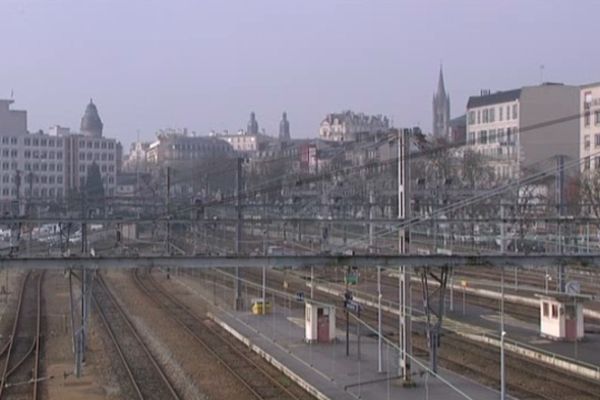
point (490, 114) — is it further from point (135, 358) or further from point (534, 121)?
point (135, 358)

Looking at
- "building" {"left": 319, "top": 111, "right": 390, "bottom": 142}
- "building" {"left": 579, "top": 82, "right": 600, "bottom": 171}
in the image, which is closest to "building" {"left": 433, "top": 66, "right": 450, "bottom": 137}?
"building" {"left": 319, "top": 111, "right": 390, "bottom": 142}

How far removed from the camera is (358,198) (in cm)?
3384

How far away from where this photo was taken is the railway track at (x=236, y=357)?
15.4m

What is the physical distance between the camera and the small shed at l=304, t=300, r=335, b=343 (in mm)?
19494

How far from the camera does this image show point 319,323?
64.5 feet

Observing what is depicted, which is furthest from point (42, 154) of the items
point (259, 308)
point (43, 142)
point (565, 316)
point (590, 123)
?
point (565, 316)

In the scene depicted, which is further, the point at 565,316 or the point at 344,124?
the point at 344,124

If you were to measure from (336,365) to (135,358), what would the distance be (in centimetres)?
462

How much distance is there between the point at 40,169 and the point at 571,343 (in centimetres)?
7631

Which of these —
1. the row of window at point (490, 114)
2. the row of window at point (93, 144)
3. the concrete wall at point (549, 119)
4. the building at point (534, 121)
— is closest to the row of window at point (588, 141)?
the building at point (534, 121)

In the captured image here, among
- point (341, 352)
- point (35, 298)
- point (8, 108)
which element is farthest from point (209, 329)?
point (8, 108)

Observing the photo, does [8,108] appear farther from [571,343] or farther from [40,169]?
[571,343]

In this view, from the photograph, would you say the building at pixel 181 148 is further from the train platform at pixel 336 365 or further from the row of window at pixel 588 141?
the train platform at pixel 336 365

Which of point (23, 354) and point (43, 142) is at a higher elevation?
point (43, 142)
